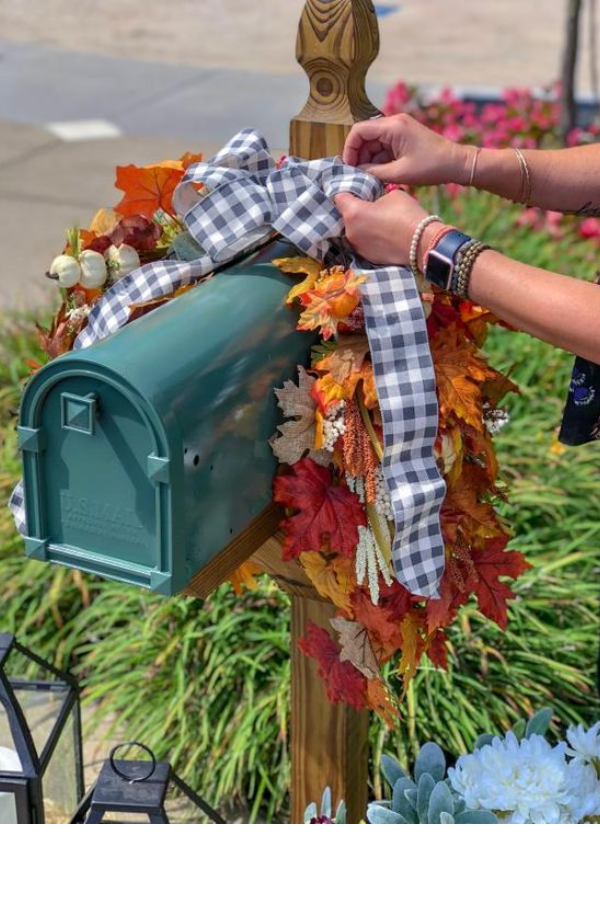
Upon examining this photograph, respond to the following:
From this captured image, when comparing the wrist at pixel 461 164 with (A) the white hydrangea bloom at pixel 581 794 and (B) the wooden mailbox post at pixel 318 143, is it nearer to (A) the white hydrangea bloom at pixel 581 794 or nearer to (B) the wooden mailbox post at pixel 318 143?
(B) the wooden mailbox post at pixel 318 143

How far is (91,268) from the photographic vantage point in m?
1.46

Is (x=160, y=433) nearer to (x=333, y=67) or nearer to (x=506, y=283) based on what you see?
(x=506, y=283)

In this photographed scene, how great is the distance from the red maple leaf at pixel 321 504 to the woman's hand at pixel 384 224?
28 cm

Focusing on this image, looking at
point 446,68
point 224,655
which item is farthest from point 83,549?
point 446,68

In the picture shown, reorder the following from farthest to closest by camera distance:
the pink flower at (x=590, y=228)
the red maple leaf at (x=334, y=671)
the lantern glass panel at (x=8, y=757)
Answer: the pink flower at (x=590, y=228) → the lantern glass panel at (x=8, y=757) → the red maple leaf at (x=334, y=671)

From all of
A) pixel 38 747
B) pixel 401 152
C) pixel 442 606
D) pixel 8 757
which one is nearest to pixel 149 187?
pixel 401 152

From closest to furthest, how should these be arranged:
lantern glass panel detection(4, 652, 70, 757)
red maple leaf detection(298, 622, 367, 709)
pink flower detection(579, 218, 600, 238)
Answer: red maple leaf detection(298, 622, 367, 709) < lantern glass panel detection(4, 652, 70, 757) < pink flower detection(579, 218, 600, 238)

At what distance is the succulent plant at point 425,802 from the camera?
4.42 ft

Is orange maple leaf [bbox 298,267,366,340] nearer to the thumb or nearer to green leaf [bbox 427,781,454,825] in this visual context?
the thumb

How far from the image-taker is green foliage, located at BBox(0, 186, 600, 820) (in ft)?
8.08

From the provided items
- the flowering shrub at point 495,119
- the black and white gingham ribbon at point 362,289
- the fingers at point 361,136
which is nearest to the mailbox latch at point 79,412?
the black and white gingham ribbon at point 362,289

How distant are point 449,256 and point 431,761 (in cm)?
70

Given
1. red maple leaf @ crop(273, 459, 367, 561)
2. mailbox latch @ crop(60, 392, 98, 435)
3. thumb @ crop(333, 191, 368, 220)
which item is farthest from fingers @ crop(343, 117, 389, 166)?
mailbox latch @ crop(60, 392, 98, 435)


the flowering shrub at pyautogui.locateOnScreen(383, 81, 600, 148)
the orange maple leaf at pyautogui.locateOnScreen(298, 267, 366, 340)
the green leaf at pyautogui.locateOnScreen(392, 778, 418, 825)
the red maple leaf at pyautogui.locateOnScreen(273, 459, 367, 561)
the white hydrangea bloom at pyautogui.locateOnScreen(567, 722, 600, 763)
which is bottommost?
the green leaf at pyautogui.locateOnScreen(392, 778, 418, 825)
